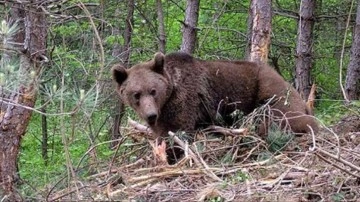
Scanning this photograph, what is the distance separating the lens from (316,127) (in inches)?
331

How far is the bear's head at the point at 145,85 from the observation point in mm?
7781

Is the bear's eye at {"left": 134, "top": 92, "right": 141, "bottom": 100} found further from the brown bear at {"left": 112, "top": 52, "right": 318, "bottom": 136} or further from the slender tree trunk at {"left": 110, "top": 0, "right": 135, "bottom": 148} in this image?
the slender tree trunk at {"left": 110, "top": 0, "right": 135, "bottom": 148}

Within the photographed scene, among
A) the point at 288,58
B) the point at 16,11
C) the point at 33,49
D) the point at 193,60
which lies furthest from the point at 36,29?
the point at 288,58

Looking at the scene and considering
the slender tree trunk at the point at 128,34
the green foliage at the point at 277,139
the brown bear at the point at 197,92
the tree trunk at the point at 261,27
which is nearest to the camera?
the green foliage at the point at 277,139

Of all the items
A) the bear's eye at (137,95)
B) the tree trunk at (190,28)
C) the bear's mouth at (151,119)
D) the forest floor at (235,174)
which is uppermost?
the tree trunk at (190,28)

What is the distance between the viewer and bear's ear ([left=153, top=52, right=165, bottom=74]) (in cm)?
793

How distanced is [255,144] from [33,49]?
8.88 feet

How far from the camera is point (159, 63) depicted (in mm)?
7988

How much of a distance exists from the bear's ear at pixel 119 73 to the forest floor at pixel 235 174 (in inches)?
34.3

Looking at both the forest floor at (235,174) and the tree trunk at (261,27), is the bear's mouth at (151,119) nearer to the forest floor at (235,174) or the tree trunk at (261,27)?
the forest floor at (235,174)

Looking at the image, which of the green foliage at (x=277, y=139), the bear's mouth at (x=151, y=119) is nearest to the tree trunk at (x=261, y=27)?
the green foliage at (x=277, y=139)

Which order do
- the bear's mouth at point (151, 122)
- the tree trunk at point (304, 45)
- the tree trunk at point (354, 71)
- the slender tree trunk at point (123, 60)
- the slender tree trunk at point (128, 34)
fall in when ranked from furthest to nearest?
the tree trunk at point (354, 71) → the tree trunk at point (304, 45) → the slender tree trunk at point (128, 34) → the slender tree trunk at point (123, 60) → the bear's mouth at point (151, 122)

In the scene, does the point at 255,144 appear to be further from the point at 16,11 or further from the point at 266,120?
the point at 16,11

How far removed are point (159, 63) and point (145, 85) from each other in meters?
0.33
